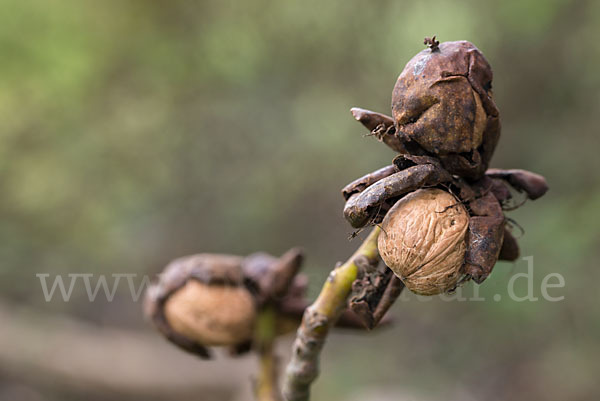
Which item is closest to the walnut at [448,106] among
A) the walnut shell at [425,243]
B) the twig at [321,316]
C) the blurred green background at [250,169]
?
the walnut shell at [425,243]

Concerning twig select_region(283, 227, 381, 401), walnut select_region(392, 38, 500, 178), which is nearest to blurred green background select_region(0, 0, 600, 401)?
twig select_region(283, 227, 381, 401)

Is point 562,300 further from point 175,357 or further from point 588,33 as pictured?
point 175,357

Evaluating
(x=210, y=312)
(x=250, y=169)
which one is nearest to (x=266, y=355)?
(x=210, y=312)

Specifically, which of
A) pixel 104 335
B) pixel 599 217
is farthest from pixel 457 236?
pixel 104 335

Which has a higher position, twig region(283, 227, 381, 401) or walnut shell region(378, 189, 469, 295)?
walnut shell region(378, 189, 469, 295)

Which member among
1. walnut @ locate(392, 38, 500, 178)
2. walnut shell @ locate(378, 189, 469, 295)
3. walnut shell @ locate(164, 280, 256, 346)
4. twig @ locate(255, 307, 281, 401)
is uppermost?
walnut @ locate(392, 38, 500, 178)

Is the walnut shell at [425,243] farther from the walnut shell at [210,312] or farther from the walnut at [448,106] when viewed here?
the walnut shell at [210,312]

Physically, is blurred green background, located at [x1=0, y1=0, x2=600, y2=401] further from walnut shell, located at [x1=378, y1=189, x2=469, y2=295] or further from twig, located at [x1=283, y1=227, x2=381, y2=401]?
walnut shell, located at [x1=378, y1=189, x2=469, y2=295]
